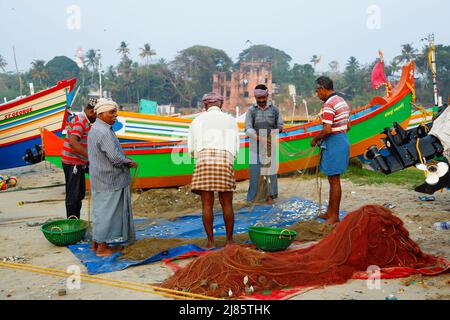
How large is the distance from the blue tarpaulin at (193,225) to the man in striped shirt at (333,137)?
640 millimetres

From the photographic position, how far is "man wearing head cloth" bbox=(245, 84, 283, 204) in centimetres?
742

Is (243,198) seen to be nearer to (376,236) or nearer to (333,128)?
(333,128)

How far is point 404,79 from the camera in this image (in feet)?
39.3

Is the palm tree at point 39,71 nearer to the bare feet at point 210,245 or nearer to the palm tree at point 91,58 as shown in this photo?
the palm tree at point 91,58

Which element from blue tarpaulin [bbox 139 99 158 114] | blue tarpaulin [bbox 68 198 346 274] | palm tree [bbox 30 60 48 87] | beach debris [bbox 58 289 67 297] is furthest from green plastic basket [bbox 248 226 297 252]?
palm tree [bbox 30 60 48 87]

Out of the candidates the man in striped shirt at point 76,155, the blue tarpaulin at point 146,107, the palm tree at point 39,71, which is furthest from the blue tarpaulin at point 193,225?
the palm tree at point 39,71

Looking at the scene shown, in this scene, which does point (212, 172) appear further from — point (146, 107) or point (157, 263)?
point (146, 107)

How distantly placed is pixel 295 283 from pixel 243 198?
4.85m

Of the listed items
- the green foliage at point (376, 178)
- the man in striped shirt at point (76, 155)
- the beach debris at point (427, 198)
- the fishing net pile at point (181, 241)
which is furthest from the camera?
the green foliage at point (376, 178)

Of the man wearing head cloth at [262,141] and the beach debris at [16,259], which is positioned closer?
the beach debris at [16,259]

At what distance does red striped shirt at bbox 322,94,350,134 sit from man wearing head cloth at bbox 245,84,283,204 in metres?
1.66

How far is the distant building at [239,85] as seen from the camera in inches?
2522

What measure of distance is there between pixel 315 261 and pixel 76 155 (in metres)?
3.40
